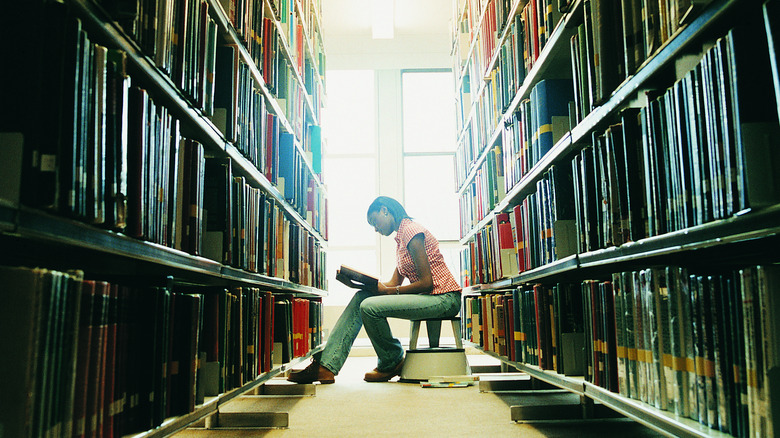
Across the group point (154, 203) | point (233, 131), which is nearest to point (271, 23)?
point (233, 131)

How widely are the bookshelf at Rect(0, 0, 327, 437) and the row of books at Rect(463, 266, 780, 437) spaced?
932mm

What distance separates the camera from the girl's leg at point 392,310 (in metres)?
3.44

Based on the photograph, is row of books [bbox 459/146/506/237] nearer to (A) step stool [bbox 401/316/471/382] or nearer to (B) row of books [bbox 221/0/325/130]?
(A) step stool [bbox 401/316/471/382]

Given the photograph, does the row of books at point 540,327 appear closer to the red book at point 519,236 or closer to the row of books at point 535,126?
the red book at point 519,236

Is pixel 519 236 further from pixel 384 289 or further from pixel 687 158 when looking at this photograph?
pixel 687 158

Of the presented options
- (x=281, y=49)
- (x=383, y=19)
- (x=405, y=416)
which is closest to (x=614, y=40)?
(x=405, y=416)

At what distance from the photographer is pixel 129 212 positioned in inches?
42.6

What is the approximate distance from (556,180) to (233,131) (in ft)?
3.19

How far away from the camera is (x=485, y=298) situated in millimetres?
3434

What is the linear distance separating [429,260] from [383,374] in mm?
705

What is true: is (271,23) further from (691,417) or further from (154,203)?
(691,417)

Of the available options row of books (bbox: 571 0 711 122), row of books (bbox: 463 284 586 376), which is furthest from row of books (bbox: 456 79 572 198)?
row of books (bbox: 463 284 586 376)

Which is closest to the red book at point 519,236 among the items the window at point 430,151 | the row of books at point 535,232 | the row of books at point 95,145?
the row of books at point 535,232

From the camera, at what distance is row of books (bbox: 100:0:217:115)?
1.04 metres
